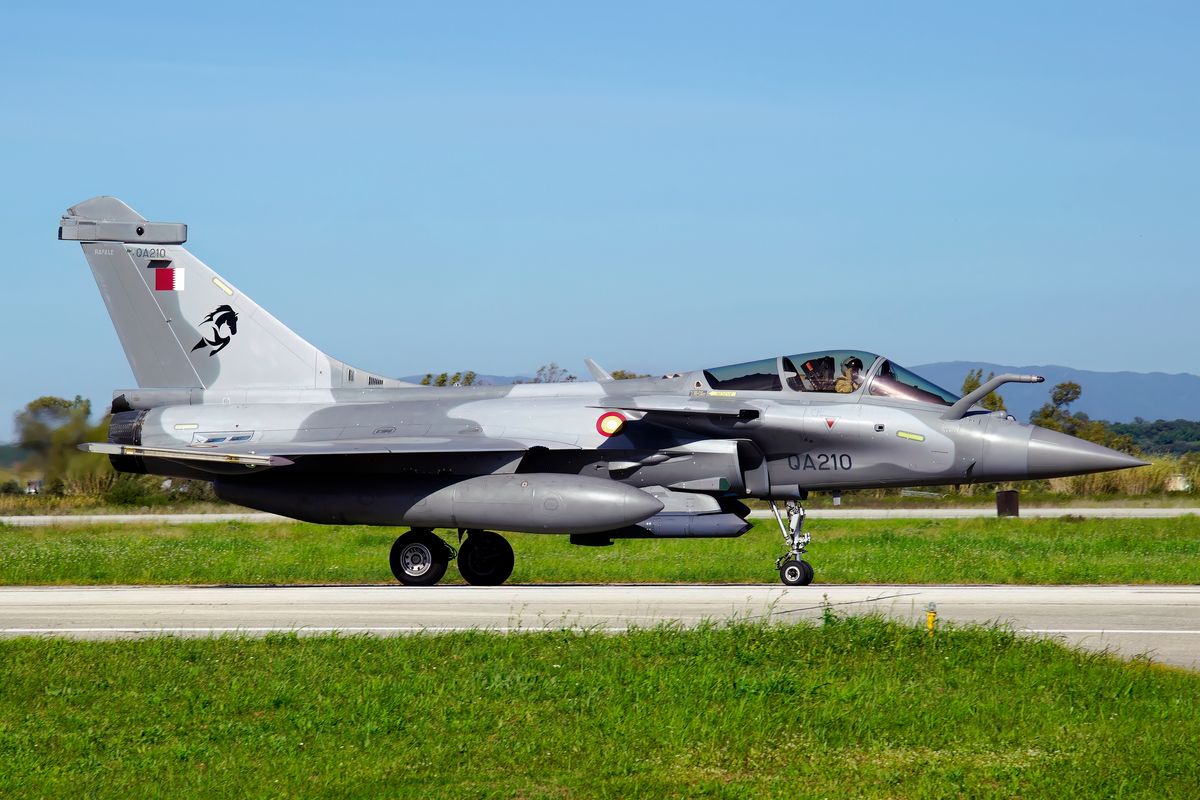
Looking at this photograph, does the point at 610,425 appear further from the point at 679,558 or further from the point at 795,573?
the point at 679,558

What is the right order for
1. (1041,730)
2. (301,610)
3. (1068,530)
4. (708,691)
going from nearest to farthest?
(1041,730)
(708,691)
(301,610)
(1068,530)

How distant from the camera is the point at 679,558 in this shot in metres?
21.9

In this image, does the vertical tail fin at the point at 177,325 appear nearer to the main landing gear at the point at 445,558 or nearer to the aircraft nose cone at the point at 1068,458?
the main landing gear at the point at 445,558

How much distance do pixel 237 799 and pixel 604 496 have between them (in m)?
10.0

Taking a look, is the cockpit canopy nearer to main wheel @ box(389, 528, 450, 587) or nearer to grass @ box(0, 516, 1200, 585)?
grass @ box(0, 516, 1200, 585)

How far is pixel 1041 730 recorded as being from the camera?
8305 millimetres

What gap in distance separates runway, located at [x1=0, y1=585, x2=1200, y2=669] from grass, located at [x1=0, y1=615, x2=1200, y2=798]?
1569mm

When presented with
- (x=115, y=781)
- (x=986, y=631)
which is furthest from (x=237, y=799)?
(x=986, y=631)

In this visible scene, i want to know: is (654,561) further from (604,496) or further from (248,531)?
(248,531)

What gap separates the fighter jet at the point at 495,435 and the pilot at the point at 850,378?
3 centimetres

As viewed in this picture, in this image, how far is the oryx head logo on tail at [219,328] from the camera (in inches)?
808

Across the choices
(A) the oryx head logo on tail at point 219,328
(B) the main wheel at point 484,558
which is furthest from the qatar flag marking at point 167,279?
(B) the main wheel at point 484,558

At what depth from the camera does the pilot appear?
17.9 m

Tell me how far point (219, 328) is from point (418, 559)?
4821 millimetres
